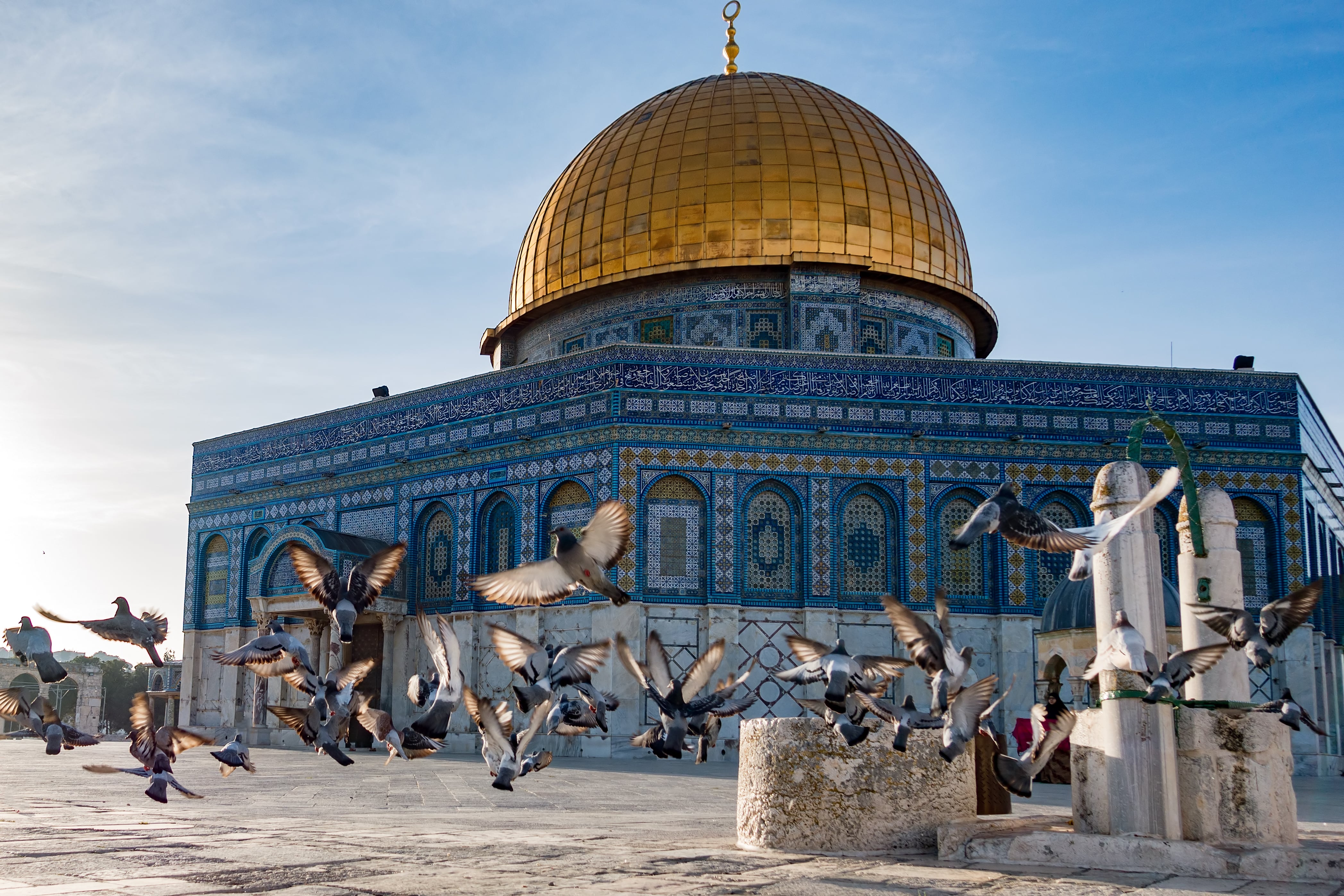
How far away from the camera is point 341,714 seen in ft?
22.7

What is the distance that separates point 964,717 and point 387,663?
1538cm

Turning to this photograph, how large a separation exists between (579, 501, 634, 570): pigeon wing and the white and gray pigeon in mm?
860

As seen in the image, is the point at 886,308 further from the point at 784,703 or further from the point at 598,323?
the point at 784,703

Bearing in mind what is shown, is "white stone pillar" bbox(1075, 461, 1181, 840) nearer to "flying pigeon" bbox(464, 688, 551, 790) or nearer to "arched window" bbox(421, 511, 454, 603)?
"flying pigeon" bbox(464, 688, 551, 790)

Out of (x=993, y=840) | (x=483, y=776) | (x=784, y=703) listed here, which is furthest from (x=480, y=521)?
(x=993, y=840)

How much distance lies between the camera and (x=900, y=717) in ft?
21.7

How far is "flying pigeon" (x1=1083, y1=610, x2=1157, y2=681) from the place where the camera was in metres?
6.44

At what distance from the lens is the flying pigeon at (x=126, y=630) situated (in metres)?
7.72

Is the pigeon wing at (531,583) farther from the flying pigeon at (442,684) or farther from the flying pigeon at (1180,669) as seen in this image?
the flying pigeon at (1180,669)

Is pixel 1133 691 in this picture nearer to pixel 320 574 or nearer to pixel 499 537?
pixel 320 574

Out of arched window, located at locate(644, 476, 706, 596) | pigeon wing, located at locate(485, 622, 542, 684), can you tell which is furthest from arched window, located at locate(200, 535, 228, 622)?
pigeon wing, located at locate(485, 622, 542, 684)

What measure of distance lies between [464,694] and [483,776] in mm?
7258

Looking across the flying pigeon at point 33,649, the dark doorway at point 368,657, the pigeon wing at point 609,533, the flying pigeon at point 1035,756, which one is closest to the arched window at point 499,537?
the dark doorway at point 368,657

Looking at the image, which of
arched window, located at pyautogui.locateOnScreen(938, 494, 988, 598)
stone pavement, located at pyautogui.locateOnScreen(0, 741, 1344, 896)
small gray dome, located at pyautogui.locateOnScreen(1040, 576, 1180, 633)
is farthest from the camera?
arched window, located at pyautogui.locateOnScreen(938, 494, 988, 598)
